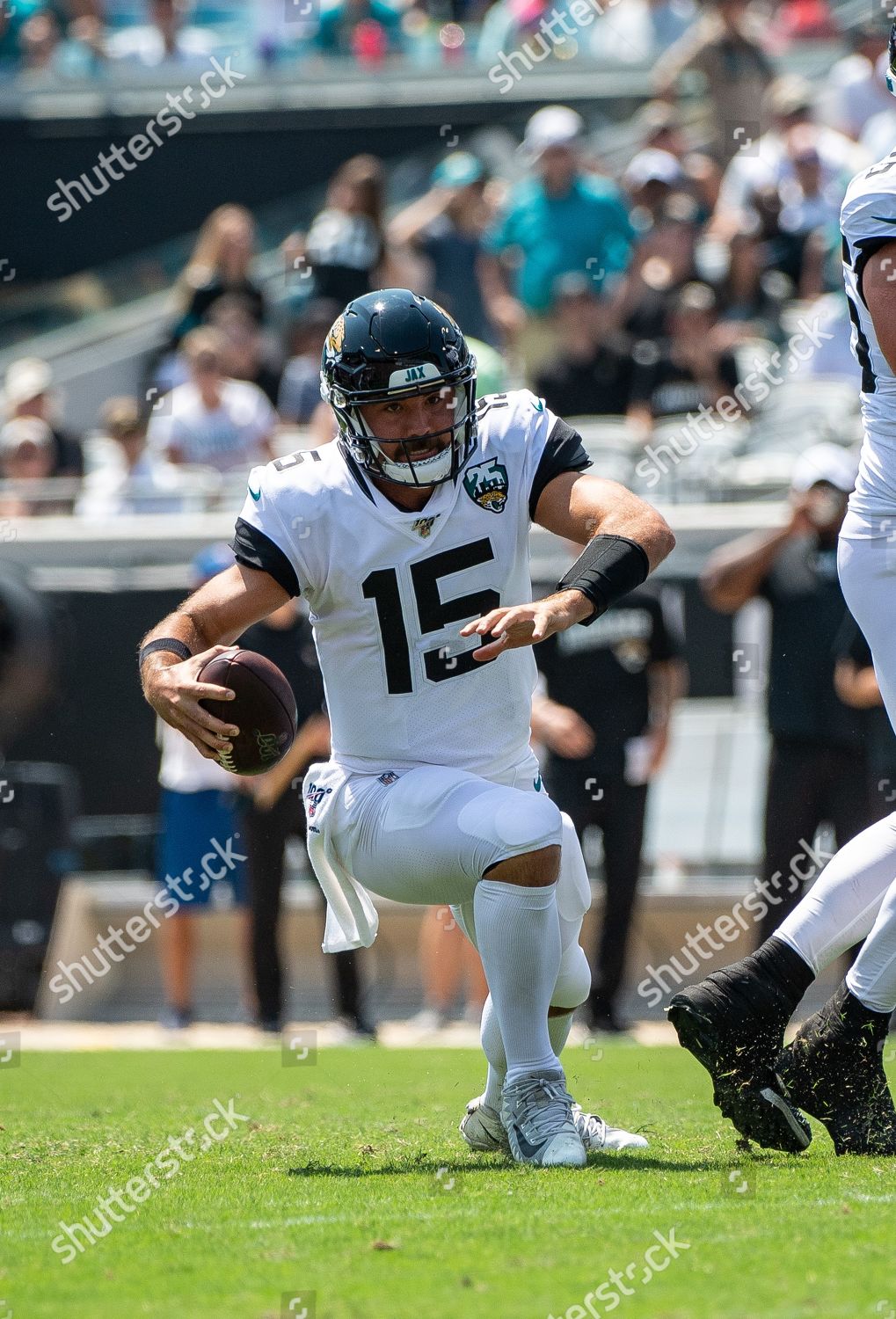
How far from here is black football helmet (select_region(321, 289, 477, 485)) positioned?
4.21 meters

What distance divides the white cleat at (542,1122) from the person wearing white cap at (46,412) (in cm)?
728

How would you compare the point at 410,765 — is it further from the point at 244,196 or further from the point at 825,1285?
the point at 244,196

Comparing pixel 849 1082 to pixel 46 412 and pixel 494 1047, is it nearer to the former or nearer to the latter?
pixel 494 1047

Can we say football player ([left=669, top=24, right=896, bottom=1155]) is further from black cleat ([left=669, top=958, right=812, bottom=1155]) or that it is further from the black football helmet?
the black football helmet

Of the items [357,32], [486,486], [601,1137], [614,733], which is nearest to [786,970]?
[601,1137]

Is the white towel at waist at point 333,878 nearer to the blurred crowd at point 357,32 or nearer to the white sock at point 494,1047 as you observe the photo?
the white sock at point 494,1047

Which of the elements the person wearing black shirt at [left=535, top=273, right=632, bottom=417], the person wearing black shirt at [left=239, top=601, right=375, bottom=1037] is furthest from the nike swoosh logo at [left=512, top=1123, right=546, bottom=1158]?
the person wearing black shirt at [left=535, top=273, right=632, bottom=417]

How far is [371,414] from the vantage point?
4258 millimetres

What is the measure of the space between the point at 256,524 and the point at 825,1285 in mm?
2228

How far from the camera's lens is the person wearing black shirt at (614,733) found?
Answer: 25.0 ft

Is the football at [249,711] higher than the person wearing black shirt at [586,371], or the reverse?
the person wearing black shirt at [586,371]

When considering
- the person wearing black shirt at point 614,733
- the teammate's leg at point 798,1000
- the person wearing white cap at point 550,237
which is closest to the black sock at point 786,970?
the teammate's leg at point 798,1000

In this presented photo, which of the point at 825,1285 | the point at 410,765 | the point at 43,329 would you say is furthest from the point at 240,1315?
the point at 43,329

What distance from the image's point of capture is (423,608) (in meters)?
4.30
